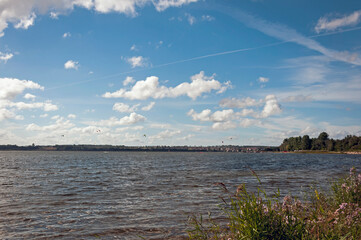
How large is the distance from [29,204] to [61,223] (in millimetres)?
6065

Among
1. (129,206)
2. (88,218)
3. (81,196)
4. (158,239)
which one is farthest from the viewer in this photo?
(81,196)

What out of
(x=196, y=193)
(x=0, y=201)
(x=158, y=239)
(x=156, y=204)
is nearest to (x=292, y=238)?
(x=158, y=239)

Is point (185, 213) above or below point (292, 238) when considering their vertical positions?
below

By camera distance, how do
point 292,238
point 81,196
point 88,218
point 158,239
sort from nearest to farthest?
point 292,238, point 158,239, point 88,218, point 81,196

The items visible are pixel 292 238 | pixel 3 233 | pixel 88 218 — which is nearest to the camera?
pixel 292 238

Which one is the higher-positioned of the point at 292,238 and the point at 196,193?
the point at 292,238

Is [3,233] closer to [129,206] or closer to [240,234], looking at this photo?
[129,206]

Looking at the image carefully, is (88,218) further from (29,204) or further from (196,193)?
(196,193)

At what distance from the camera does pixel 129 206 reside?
16719mm

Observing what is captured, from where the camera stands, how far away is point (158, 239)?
416 inches

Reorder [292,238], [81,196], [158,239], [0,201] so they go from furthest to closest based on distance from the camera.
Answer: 1. [81,196]
2. [0,201]
3. [158,239]
4. [292,238]

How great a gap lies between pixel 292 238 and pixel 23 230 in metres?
11.0

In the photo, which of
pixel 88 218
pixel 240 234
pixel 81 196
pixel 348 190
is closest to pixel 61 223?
pixel 88 218

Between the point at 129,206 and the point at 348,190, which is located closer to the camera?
the point at 348,190
